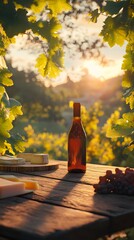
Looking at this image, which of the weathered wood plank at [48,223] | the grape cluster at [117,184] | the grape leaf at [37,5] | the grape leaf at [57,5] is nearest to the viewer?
the weathered wood plank at [48,223]

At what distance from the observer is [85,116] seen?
6715 mm

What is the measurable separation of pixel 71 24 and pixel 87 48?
117 cm

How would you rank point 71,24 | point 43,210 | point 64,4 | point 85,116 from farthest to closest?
1. point 71,24
2. point 85,116
3. point 64,4
4. point 43,210

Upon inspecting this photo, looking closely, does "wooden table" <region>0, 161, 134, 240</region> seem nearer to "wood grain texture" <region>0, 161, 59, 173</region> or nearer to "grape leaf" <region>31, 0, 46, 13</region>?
"wood grain texture" <region>0, 161, 59, 173</region>

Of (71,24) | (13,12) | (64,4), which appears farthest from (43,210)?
(71,24)

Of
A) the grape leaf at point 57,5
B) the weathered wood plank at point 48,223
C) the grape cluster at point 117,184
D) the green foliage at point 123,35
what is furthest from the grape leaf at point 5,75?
the weathered wood plank at point 48,223

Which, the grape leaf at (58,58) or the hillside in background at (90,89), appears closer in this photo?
the grape leaf at (58,58)

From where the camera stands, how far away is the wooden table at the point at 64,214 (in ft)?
3.81

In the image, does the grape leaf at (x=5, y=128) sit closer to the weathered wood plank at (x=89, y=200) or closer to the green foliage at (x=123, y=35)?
the weathered wood plank at (x=89, y=200)

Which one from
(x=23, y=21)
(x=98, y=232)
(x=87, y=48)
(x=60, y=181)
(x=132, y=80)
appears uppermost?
(x=87, y=48)

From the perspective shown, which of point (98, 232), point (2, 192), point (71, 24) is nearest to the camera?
point (98, 232)

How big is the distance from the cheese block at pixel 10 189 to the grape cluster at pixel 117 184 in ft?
0.92

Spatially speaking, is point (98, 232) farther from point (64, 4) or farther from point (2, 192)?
point (64, 4)

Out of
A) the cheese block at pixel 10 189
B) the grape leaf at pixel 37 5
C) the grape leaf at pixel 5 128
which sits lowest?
the cheese block at pixel 10 189
